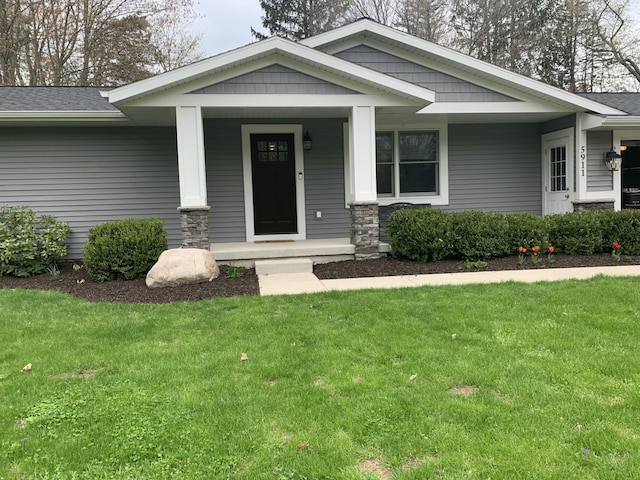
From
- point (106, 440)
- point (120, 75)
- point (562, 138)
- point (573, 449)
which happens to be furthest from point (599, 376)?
point (120, 75)

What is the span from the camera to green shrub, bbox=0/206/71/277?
7.14 m

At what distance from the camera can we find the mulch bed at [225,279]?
5.71 m

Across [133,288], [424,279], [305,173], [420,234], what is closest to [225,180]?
[305,173]

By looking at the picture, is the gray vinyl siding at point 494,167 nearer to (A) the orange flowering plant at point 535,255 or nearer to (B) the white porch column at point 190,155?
(A) the orange flowering plant at point 535,255

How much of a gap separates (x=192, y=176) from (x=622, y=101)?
30.1 feet

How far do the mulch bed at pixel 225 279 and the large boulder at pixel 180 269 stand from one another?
106mm

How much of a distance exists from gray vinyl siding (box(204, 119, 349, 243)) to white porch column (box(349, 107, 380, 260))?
61.7 inches

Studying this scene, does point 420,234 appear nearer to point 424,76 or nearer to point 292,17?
point 424,76

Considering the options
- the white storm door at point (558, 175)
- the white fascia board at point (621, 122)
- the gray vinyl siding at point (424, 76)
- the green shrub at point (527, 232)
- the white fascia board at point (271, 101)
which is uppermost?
the gray vinyl siding at point (424, 76)

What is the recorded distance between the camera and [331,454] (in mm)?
2234

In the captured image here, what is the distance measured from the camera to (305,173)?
9.06 meters

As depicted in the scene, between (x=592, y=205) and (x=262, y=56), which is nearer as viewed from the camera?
(x=262, y=56)

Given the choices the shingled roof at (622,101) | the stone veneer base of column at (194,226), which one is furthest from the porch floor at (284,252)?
the shingled roof at (622,101)

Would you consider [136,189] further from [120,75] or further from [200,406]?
[120,75]
